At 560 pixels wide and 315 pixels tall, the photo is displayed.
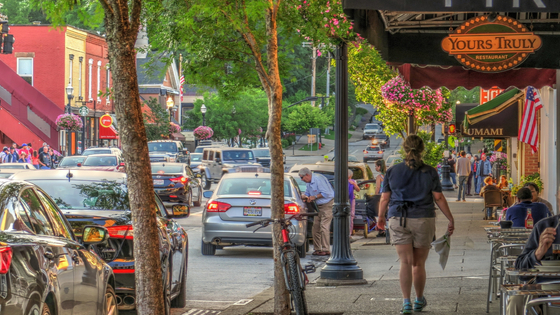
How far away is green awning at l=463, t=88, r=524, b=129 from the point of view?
2116 centimetres

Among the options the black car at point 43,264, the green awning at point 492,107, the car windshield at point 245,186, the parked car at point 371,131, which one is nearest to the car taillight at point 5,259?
the black car at point 43,264

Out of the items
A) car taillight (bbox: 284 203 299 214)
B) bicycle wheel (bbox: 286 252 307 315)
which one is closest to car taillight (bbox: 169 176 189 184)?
car taillight (bbox: 284 203 299 214)

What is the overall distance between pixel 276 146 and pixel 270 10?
57.2 inches

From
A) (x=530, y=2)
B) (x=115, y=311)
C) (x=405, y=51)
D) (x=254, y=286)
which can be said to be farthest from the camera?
(x=254, y=286)

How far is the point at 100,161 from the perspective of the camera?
97.6ft

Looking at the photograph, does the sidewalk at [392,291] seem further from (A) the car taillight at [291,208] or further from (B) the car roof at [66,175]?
(B) the car roof at [66,175]

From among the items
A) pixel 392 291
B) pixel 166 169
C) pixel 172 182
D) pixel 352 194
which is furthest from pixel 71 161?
pixel 392 291

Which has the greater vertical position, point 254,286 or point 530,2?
point 530,2

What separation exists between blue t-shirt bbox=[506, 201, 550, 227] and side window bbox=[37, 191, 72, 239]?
5911 millimetres

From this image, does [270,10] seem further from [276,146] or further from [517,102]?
[517,102]

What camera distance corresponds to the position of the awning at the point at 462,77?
39.7 feet

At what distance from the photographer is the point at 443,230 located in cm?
1977

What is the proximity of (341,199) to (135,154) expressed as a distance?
5999mm

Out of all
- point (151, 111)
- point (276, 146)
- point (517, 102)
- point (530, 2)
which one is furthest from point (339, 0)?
point (151, 111)
